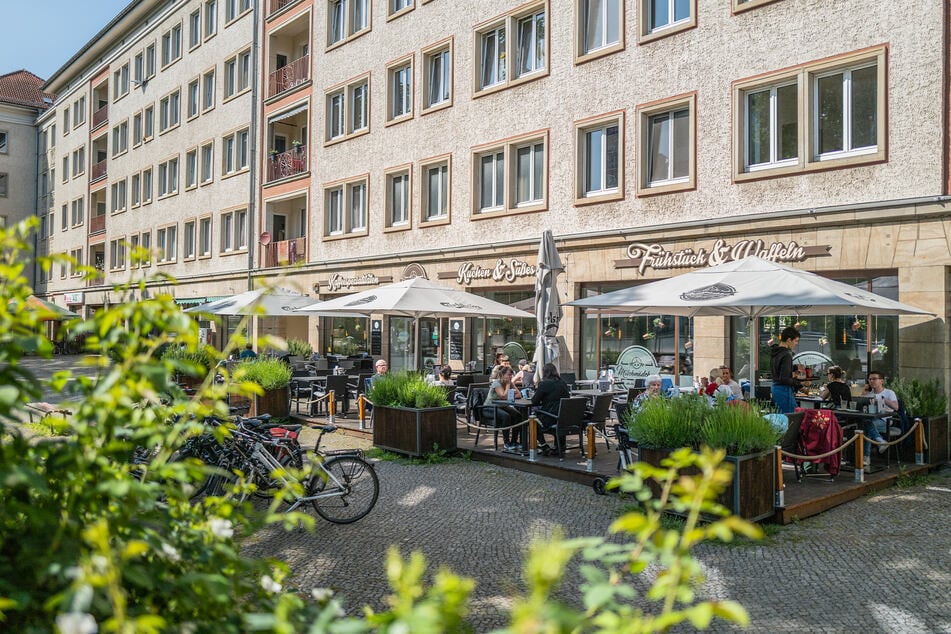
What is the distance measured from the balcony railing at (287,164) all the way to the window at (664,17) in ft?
46.6

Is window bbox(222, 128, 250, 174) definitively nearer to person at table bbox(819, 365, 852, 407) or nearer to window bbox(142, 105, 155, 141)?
window bbox(142, 105, 155, 141)

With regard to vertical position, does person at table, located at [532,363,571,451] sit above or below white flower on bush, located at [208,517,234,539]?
below

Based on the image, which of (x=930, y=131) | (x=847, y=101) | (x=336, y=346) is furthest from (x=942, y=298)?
(x=336, y=346)

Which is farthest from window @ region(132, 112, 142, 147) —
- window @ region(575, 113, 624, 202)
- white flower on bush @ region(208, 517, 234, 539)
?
white flower on bush @ region(208, 517, 234, 539)

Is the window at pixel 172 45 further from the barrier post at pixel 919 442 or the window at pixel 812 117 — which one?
the barrier post at pixel 919 442

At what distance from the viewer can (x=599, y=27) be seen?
685 inches

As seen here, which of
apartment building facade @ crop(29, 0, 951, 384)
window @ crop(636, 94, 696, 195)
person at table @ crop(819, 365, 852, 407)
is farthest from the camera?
window @ crop(636, 94, 696, 195)

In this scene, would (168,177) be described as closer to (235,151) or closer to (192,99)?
(192,99)

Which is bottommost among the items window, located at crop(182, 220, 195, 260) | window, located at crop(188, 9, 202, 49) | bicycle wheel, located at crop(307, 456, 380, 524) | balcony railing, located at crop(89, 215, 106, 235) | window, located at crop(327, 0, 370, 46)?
bicycle wheel, located at crop(307, 456, 380, 524)

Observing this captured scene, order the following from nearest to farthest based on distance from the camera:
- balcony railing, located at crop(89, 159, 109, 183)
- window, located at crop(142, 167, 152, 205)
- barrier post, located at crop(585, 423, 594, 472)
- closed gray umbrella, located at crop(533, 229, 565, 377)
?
1. barrier post, located at crop(585, 423, 594, 472)
2. closed gray umbrella, located at crop(533, 229, 565, 377)
3. window, located at crop(142, 167, 152, 205)
4. balcony railing, located at crop(89, 159, 109, 183)

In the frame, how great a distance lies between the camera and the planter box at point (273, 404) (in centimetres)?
1470

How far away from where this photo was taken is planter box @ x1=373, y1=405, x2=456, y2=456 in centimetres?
1084

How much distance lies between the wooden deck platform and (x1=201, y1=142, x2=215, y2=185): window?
81.9 ft

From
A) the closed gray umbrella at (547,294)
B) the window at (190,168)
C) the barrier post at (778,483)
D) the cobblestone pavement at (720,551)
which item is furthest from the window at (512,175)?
the window at (190,168)
